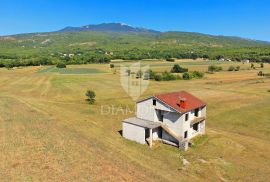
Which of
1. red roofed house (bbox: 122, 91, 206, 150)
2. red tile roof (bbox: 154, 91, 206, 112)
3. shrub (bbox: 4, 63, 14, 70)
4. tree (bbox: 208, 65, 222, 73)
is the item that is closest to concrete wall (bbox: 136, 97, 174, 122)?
red roofed house (bbox: 122, 91, 206, 150)

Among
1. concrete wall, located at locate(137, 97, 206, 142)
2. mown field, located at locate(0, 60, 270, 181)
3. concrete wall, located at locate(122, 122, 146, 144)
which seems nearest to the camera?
mown field, located at locate(0, 60, 270, 181)

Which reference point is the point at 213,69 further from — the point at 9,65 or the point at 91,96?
the point at 9,65

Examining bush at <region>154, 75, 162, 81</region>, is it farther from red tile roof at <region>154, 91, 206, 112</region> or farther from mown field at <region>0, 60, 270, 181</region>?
red tile roof at <region>154, 91, 206, 112</region>

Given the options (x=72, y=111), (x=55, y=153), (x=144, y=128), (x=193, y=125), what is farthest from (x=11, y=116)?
(x=193, y=125)

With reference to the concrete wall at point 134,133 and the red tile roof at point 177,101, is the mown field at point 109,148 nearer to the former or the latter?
the concrete wall at point 134,133

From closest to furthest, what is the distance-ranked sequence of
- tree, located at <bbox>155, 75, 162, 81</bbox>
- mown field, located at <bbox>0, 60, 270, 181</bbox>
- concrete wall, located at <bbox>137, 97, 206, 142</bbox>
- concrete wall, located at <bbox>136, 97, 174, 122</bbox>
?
mown field, located at <bbox>0, 60, 270, 181</bbox>, concrete wall, located at <bbox>137, 97, 206, 142</bbox>, concrete wall, located at <bbox>136, 97, 174, 122</bbox>, tree, located at <bbox>155, 75, 162, 81</bbox>

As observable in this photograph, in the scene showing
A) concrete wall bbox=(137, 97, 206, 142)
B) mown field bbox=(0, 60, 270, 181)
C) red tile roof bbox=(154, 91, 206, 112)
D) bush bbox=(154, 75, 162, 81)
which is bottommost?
mown field bbox=(0, 60, 270, 181)

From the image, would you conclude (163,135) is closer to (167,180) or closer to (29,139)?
(167,180)

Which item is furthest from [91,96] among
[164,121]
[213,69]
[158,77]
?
[213,69]
